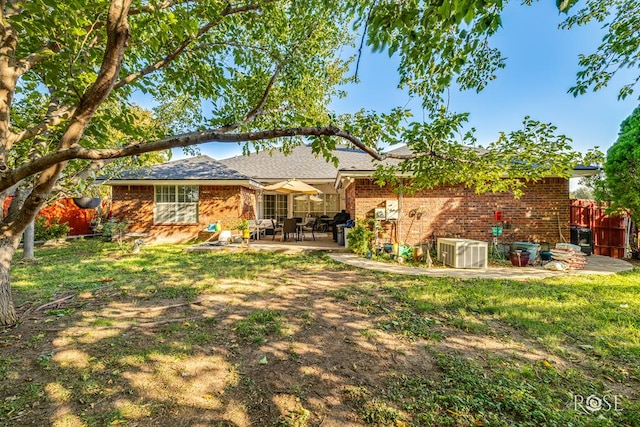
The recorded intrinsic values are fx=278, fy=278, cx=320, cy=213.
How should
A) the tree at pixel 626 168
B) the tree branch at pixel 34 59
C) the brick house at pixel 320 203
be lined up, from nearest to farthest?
the tree branch at pixel 34 59, the tree at pixel 626 168, the brick house at pixel 320 203

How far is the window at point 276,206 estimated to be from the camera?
17.6 metres

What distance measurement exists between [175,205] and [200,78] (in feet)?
29.4

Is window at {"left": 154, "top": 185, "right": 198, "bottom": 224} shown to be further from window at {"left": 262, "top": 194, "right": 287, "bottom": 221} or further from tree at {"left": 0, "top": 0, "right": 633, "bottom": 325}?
tree at {"left": 0, "top": 0, "right": 633, "bottom": 325}

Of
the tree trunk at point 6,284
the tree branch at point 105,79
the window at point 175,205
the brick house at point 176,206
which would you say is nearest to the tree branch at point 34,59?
the tree branch at point 105,79

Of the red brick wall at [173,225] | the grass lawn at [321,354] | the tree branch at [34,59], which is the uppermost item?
the tree branch at [34,59]

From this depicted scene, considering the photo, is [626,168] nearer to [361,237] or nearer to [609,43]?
[609,43]

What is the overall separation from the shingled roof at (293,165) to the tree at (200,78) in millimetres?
8891

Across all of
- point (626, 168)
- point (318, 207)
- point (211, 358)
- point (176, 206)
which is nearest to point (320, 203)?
point (318, 207)

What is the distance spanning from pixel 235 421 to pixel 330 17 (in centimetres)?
782

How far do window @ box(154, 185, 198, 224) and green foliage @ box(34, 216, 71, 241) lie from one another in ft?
15.8

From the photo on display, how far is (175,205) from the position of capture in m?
12.8

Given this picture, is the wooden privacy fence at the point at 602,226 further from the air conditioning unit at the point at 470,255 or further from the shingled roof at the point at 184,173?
the shingled roof at the point at 184,173

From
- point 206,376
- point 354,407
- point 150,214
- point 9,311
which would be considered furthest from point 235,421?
point 150,214

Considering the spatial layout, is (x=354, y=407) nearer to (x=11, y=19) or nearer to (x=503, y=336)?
(x=503, y=336)
